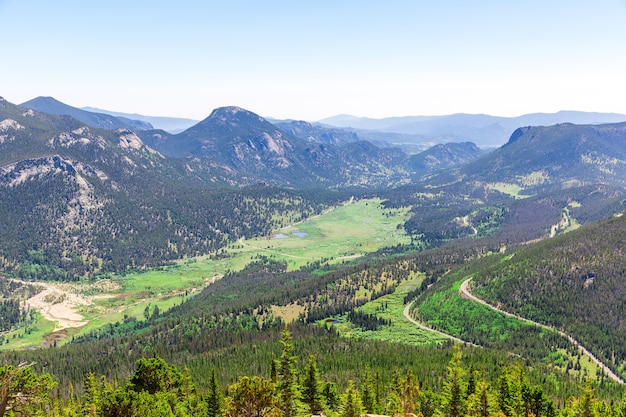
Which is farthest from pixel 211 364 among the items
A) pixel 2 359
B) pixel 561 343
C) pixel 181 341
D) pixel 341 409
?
pixel 561 343

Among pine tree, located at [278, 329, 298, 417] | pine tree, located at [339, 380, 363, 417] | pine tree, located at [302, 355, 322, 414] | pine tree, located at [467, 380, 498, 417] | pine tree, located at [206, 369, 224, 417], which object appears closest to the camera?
pine tree, located at [339, 380, 363, 417]

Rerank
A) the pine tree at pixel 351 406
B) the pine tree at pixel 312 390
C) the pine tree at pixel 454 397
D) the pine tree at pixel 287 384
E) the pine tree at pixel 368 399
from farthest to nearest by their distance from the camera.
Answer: the pine tree at pixel 368 399 < the pine tree at pixel 312 390 < the pine tree at pixel 454 397 < the pine tree at pixel 287 384 < the pine tree at pixel 351 406

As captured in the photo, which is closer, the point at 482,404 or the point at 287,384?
the point at 287,384

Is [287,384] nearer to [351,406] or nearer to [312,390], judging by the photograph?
[351,406]

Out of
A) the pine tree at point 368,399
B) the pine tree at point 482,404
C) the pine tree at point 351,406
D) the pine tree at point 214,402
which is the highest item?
the pine tree at point 351,406

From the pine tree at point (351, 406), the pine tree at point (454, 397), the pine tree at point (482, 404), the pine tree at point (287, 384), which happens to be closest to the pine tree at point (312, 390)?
the pine tree at point (287, 384)

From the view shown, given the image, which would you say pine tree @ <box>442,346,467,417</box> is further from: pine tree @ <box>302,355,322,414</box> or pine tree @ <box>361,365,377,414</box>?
pine tree @ <box>302,355,322,414</box>

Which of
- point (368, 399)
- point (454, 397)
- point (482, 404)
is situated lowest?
point (368, 399)

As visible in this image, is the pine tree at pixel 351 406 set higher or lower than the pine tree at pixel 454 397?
higher

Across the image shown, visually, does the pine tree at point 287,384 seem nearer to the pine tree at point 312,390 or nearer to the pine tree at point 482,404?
the pine tree at point 312,390

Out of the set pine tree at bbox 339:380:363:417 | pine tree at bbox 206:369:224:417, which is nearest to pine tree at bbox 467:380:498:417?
pine tree at bbox 339:380:363:417

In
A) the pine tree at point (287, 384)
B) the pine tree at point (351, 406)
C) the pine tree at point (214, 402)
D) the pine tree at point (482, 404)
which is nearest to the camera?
the pine tree at point (351, 406)

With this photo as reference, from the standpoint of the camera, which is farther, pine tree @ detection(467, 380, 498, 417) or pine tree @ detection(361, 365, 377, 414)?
pine tree @ detection(361, 365, 377, 414)

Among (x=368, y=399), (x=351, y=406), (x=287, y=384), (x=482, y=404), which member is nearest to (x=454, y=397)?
(x=482, y=404)
